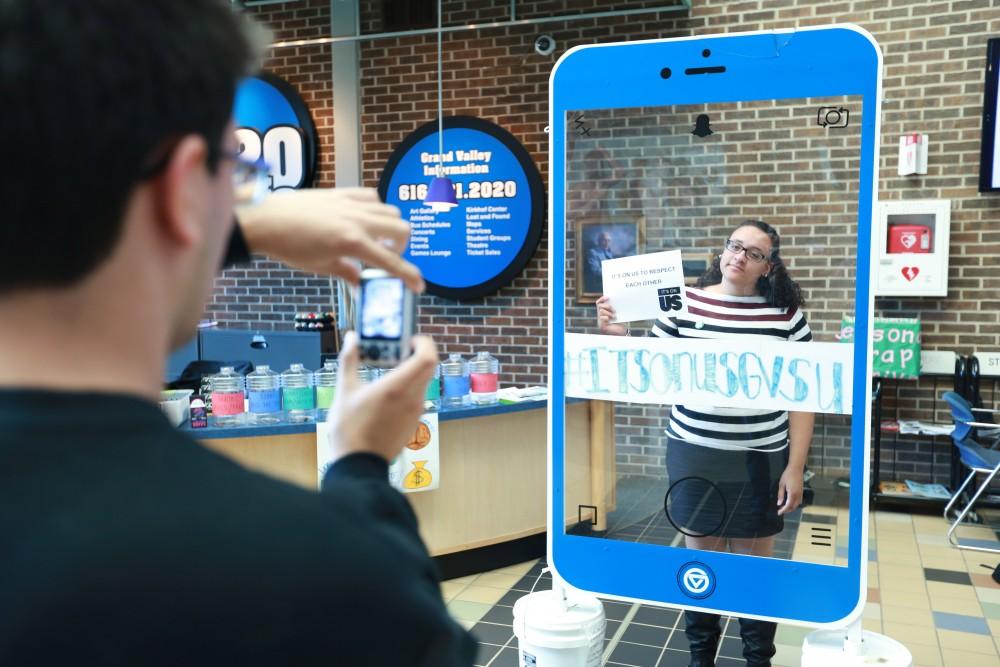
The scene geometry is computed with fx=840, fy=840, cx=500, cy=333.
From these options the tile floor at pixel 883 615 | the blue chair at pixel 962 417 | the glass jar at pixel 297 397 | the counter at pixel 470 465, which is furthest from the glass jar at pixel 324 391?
the blue chair at pixel 962 417

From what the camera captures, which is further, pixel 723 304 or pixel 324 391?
pixel 324 391

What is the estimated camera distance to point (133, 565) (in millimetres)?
510

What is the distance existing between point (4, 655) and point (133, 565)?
92 millimetres

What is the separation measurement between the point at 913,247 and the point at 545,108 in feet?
9.06

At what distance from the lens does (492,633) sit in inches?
144

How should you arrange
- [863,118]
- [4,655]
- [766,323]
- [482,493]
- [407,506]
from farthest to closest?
[482,493], [766,323], [863,118], [407,506], [4,655]

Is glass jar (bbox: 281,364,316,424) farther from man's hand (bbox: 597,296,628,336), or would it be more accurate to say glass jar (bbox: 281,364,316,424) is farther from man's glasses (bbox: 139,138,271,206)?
man's glasses (bbox: 139,138,271,206)

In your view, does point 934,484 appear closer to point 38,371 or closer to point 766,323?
point 766,323

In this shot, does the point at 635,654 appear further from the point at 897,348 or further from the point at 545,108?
the point at 545,108

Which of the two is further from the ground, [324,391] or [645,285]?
[645,285]

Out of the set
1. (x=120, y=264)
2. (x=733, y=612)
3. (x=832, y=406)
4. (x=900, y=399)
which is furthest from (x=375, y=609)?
(x=900, y=399)

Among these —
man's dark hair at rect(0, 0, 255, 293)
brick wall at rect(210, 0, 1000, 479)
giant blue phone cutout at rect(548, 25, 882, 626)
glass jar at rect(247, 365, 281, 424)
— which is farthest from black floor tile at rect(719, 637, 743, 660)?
man's dark hair at rect(0, 0, 255, 293)

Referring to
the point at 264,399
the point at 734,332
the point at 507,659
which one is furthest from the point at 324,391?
the point at 734,332

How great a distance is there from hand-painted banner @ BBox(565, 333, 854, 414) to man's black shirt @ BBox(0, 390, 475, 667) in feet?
6.83
